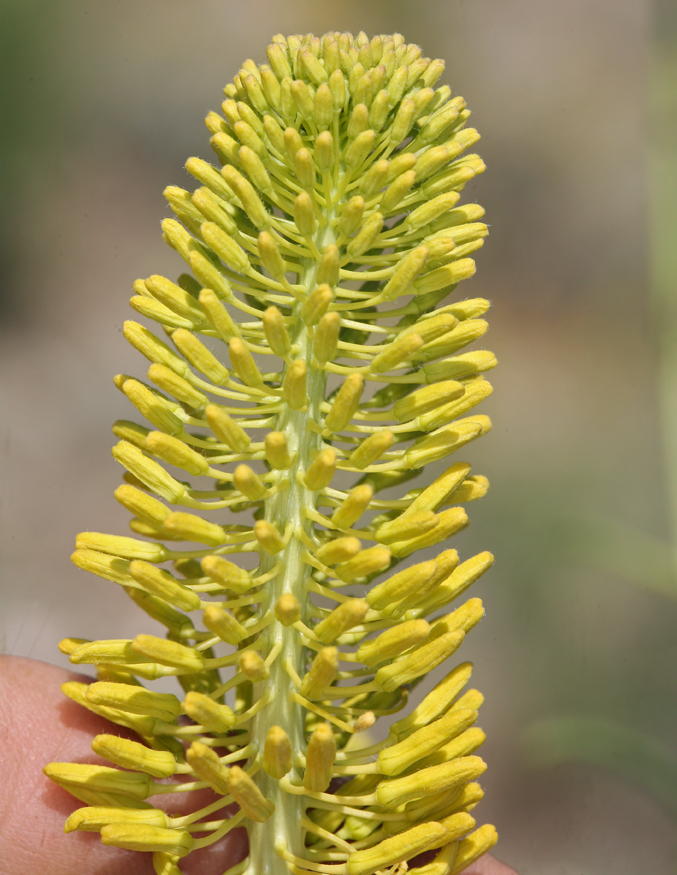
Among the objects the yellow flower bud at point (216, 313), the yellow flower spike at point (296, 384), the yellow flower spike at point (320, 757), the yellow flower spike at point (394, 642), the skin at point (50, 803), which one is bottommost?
the skin at point (50, 803)

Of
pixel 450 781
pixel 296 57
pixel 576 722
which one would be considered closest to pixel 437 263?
pixel 296 57

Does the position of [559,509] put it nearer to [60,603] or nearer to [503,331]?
[503,331]

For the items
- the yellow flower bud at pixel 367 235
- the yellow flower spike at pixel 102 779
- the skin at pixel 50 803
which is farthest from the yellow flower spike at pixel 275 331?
the skin at pixel 50 803

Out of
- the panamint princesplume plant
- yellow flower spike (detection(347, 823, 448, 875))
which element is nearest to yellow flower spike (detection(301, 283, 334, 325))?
the panamint princesplume plant

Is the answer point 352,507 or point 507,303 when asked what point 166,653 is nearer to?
point 352,507

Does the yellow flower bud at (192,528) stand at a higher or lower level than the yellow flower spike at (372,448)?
lower

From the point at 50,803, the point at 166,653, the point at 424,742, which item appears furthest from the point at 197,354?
the point at 50,803

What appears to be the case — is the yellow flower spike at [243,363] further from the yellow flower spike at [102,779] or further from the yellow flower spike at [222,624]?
the yellow flower spike at [102,779]
